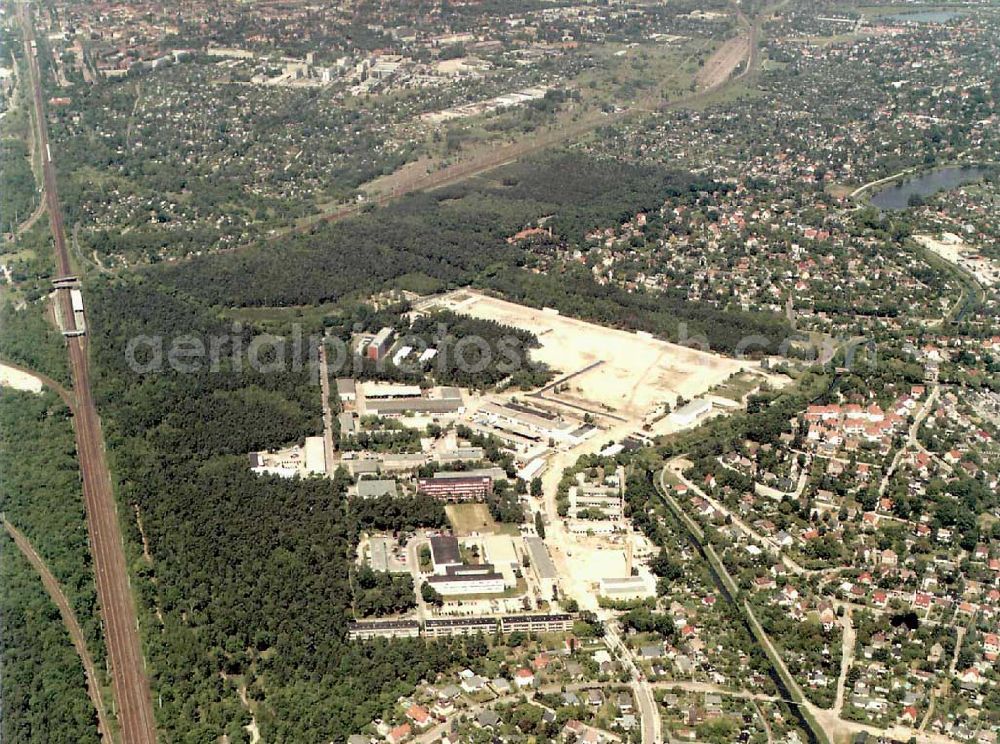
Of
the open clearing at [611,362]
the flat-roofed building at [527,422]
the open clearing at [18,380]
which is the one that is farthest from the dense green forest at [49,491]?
the open clearing at [611,362]

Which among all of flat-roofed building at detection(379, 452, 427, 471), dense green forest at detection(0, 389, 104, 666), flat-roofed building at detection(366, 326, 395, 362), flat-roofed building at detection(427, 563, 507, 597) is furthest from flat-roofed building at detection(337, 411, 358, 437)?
flat-roofed building at detection(427, 563, 507, 597)

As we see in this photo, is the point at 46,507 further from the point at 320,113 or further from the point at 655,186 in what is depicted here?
the point at 320,113

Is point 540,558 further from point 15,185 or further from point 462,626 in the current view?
point 15,185

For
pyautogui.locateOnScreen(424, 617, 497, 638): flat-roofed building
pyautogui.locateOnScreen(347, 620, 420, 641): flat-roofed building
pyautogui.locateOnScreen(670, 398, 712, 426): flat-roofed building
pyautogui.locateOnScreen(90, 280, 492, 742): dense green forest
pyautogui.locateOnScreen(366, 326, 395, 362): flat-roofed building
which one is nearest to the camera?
pyautogui.locateOnScreen(90, 280, 492, 742): dense green forest

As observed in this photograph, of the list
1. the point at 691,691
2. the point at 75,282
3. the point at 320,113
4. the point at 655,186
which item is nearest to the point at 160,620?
the point at 691,691

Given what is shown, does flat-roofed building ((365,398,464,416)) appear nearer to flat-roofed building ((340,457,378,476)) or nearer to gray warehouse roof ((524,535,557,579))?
flat-roofed building ((340,457,378,476))

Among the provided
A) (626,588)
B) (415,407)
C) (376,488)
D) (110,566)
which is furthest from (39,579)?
(626,588)
